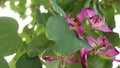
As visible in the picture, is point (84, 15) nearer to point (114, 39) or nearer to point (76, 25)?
point (76, 25)

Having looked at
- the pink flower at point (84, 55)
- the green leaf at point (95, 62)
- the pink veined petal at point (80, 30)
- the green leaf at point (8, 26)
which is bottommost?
the green leaf at point (95, 62)

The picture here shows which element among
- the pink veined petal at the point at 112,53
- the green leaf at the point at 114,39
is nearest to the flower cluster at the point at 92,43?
the pink veined petal at the point at 112,53

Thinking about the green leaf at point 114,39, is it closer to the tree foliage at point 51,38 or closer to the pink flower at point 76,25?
the tree foliage at point 51,38

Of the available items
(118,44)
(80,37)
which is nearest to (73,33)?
(80,37)

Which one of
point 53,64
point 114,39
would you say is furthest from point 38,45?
point 114,39

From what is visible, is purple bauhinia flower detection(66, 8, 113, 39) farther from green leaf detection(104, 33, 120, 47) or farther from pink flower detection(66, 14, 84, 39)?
green leaf detection(104, 33, 120, 47)

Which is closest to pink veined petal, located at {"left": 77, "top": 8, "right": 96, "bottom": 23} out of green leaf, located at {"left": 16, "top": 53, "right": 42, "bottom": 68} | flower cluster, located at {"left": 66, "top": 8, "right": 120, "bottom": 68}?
flower cluster, located at {"left": 66, "top": 8, "right": 120, "bottom": 68}

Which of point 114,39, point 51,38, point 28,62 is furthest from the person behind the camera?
point 114,39
